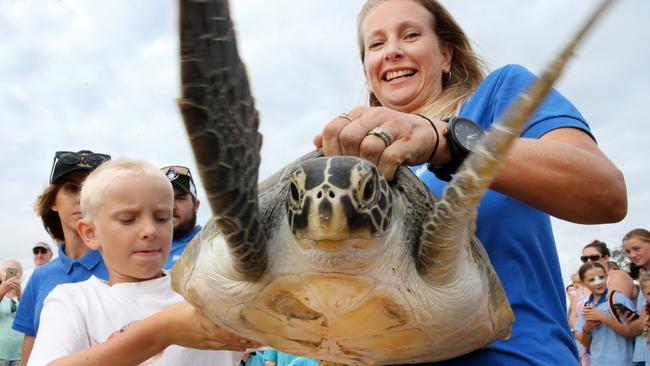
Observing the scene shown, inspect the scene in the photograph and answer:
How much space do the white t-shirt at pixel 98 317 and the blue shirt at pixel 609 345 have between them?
13.5 ft

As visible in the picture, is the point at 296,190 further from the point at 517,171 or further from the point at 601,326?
the point at 601,326

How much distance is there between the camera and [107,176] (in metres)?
1.96

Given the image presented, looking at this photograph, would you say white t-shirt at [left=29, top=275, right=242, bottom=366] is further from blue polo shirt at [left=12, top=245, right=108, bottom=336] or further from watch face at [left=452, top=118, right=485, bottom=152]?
watch face at [left=452, top=118, right=485, bottom=152]

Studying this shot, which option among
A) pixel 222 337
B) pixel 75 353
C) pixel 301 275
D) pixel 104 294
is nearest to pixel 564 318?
pixel 301 275

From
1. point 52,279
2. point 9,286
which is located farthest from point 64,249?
point 9,286

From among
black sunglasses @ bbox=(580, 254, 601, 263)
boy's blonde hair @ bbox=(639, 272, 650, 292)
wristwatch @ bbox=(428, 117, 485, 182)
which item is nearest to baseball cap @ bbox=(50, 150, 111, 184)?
wristwatch @ bbox=(428, 117, 485, 182)

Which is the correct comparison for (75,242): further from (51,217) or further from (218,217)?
(218,217)

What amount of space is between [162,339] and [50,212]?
6.19 feet

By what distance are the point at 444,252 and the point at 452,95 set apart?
0.78 m

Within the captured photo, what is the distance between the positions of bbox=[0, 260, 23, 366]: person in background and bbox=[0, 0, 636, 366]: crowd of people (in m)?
2.50

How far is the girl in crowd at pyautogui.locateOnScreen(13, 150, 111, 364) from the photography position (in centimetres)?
273

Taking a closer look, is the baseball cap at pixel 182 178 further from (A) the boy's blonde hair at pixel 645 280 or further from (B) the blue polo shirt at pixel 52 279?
(A) the boy's blonde hair at pixel 645 280

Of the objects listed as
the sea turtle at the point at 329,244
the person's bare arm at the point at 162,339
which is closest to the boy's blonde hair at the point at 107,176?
the person's bare arm at the point at 162,339

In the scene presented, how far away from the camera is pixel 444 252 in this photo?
3.55 ft
